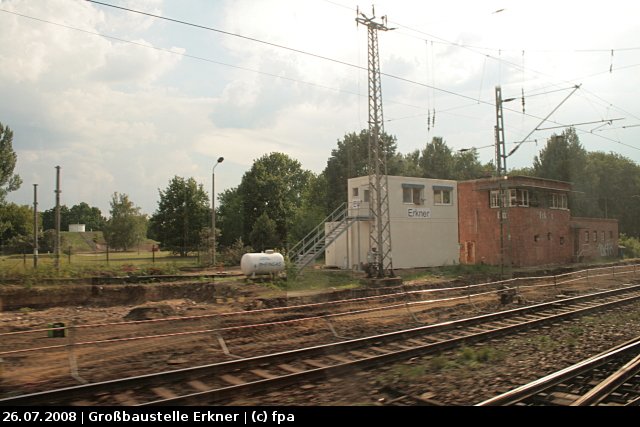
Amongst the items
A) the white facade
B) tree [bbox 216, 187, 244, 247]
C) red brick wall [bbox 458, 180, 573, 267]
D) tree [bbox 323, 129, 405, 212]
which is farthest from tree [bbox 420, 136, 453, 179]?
the white facade

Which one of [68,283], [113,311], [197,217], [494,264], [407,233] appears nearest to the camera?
[113,311]

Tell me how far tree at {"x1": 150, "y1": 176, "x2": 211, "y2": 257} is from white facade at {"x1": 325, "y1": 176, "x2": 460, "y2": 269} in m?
21.7

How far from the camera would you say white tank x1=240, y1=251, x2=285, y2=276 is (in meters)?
27.1

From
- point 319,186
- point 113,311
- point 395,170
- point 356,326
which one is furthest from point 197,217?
point 356,326

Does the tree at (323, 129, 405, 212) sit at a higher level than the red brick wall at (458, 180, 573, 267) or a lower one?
higher

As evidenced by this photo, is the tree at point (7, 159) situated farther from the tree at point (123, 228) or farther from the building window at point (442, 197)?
the building window at point (442, 197)

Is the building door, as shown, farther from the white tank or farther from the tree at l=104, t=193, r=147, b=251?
the tree at l=104, t=193, r=147, b=251

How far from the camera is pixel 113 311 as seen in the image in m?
21.4

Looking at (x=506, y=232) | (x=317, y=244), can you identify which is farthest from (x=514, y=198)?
(x=317, y=244)

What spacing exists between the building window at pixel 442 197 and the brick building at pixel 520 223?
3273 millimetres

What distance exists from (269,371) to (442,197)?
104 feet

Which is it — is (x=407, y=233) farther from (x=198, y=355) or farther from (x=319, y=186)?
(x=319, y=186)

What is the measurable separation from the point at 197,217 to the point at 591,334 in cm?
4613

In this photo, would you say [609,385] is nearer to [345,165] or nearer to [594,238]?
[594,238]
